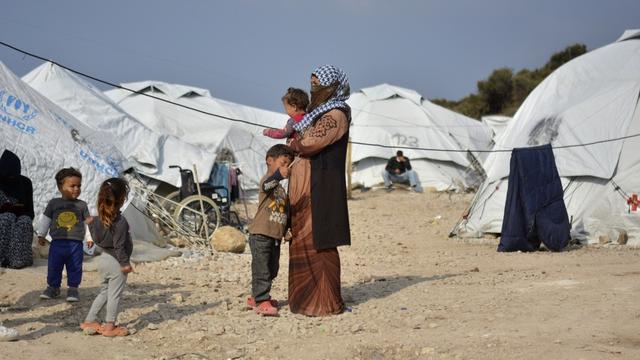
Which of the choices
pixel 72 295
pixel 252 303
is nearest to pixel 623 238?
pixel 252 303

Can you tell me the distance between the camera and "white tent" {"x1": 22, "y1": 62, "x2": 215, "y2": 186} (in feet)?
38.2

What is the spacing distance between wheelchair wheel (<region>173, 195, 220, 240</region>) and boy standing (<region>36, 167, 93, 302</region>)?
3.54m

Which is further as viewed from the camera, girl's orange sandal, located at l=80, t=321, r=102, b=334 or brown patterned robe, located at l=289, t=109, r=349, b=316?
brown patterned robe, located at l=289, t=109, r=349, b=316

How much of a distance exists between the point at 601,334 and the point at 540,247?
500cm

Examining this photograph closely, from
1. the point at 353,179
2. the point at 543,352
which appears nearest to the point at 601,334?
the point at 543,352

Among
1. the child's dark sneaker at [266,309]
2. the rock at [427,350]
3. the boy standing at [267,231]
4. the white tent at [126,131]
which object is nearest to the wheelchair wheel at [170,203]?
the white tent at [126,131]

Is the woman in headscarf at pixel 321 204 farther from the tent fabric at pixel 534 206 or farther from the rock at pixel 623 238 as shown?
the rock at pixel 623 238

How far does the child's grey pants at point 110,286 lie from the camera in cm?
410

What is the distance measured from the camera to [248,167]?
16.1 metres

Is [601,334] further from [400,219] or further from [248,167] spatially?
[248,167]

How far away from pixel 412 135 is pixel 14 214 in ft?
48.8

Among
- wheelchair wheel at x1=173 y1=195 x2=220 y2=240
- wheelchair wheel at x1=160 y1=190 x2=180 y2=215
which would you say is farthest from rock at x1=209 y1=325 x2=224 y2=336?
wheelchair wheel at x1=160 y1=190 x2=180 y2=215

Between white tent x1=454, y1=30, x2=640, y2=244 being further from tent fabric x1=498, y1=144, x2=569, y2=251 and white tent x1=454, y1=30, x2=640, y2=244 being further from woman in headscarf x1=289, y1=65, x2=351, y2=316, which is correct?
woman in headscarf x1=289, y1=65, x2=351, y2=316

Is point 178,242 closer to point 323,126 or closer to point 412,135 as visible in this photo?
point 323,126
